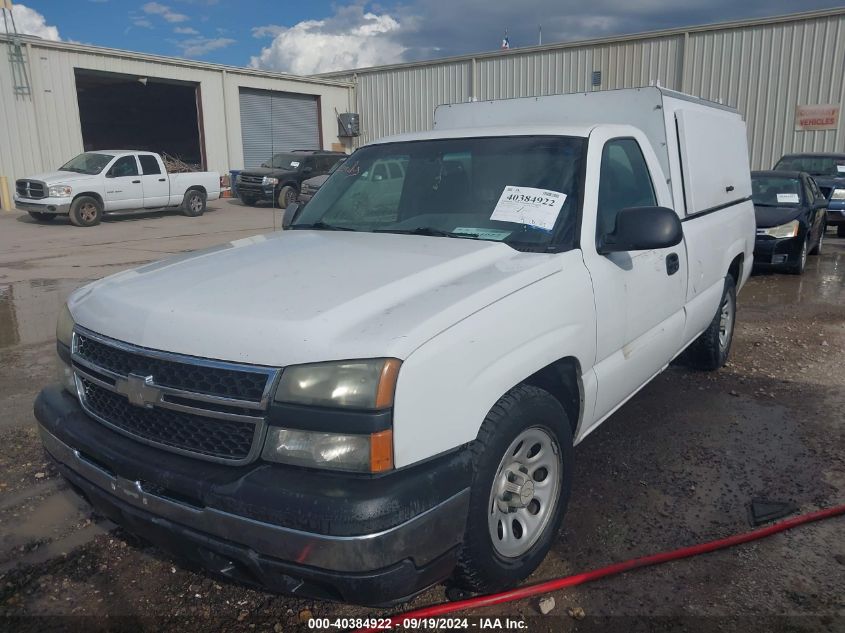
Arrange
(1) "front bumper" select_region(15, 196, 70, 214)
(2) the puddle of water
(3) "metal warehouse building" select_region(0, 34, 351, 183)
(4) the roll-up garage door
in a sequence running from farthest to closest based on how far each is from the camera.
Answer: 1. (4) the roll-up garage door
2. (3) "metal warehouse building" select_region(0, 34, 351, 183)
3. (1) "front bumper" select_region(15, 196, 70, 214)
4. (2) the puddle of water

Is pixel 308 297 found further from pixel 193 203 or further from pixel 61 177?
pixel 193 203

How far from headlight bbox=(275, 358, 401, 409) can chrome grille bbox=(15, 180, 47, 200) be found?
17.6 meters

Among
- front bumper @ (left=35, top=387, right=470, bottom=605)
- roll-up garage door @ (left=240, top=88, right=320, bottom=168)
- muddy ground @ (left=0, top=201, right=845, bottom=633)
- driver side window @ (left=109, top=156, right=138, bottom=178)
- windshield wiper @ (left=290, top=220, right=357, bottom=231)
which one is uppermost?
roll-up garage door @ (left=240, top=88, right=320, bottom=168)

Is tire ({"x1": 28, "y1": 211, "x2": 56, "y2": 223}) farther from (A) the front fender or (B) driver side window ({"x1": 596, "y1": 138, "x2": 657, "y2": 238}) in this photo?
Answer: (A) the front fender

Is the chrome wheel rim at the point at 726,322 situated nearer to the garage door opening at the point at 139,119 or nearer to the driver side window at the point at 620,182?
the driver side window at the point at 620,182

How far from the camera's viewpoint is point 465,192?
3.56 meters

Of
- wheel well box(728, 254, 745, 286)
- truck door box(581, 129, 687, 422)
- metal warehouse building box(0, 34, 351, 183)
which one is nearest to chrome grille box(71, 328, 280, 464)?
truck door box(581, 129, 687, 422)

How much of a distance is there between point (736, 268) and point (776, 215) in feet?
17.7

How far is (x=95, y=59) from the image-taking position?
73.6 ft

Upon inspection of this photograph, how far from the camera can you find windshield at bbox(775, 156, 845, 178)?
15.6m

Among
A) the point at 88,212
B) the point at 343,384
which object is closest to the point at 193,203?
the point at 88,212

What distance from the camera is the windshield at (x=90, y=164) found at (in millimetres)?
18031

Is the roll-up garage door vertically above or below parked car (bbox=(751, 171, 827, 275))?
above

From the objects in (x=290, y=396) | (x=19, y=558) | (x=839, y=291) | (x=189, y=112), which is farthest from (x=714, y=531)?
(x=189, y=112)
